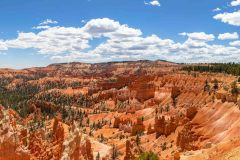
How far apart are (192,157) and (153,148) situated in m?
41.9

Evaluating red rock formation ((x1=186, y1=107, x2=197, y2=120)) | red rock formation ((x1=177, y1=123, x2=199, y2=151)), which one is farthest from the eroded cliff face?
red rock formation ((x1=186, y1=107, x2=197, y2=120))

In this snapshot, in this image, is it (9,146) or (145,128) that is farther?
(145,128)

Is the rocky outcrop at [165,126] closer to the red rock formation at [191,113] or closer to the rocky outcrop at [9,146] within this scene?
the red rock formation at [191,113]

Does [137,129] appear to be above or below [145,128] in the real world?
above

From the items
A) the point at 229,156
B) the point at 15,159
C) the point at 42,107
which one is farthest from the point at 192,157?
the point at 42,107

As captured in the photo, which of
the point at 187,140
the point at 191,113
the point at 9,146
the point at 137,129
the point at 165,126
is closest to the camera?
the point at 9,146

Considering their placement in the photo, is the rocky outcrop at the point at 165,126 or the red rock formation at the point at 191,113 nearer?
the rocky outcrop at the point at 165,126

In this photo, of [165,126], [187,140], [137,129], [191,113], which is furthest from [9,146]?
[137,129]

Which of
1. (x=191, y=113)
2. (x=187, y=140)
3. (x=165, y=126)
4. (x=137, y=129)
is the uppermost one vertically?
(x=191, y=113)

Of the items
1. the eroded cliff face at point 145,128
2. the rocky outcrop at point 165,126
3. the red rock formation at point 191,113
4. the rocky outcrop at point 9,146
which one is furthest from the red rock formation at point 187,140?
the rocky outcrop at point 9,146

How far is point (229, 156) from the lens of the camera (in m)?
44.5

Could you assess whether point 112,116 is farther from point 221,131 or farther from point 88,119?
point 221,131

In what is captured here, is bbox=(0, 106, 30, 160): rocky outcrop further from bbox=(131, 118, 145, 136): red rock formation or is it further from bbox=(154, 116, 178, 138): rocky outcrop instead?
bbox=(131, 118, 145, 136): red rock formation

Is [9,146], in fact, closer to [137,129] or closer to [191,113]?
[191,113]
